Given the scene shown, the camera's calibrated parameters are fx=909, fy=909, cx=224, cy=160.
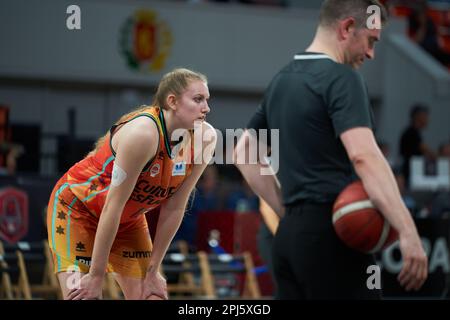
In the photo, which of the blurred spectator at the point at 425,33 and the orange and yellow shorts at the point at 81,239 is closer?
the orange and yellow shorts at the point at 81,239

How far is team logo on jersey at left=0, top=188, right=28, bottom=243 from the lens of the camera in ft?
33.0

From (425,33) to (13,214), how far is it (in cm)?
1100

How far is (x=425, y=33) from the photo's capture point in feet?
60.6

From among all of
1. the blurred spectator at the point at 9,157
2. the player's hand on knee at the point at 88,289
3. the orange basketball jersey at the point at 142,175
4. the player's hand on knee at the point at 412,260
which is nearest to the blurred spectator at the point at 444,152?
the blurred spectator at the point at 9,157

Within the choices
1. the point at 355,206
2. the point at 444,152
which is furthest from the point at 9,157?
the point at 355,206

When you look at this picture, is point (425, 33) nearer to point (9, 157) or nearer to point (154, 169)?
point (9, 157)

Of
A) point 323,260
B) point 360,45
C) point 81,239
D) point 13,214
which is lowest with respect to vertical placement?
point 13,214

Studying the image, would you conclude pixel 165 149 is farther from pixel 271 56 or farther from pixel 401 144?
pixel 271 56

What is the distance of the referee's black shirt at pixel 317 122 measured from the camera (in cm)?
360

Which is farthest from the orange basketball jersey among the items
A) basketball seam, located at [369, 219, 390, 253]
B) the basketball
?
basketball seam, located at [369, 219, 390, 253]

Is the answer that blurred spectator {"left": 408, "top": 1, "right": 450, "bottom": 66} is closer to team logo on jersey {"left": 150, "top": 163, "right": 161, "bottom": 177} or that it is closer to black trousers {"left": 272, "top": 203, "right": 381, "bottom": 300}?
team logo on jersey {"left": 150, "top": 163, "right": 161, "bottom": 177}

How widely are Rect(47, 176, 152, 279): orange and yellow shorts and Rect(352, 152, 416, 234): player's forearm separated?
1932 millimetres

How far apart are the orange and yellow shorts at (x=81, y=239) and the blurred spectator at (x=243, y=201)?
6779 mm

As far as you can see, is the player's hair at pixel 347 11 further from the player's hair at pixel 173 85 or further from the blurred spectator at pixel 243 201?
the blurred spectator at pixel 243 201
